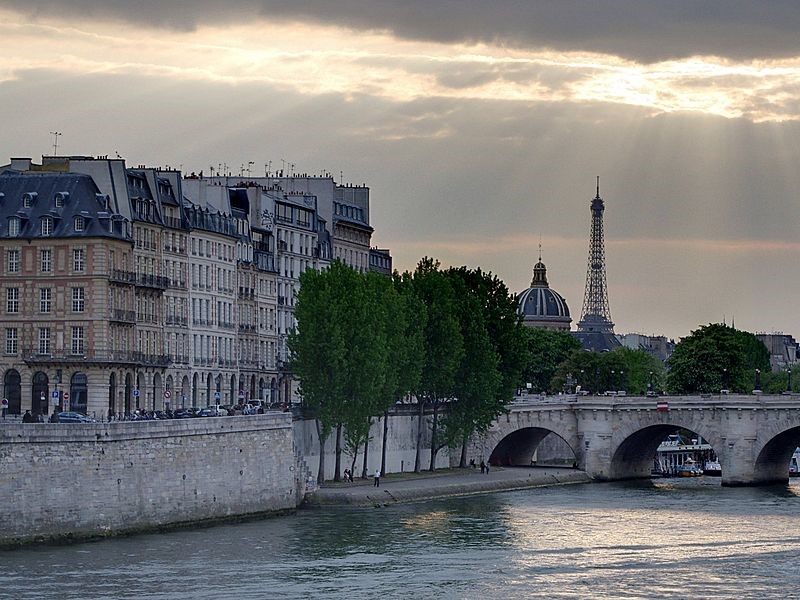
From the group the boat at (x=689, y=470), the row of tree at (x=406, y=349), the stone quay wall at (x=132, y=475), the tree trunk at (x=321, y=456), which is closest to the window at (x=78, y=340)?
the row of tree at (x=406, y=349)

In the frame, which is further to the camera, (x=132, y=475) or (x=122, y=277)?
(x=122, y=277)

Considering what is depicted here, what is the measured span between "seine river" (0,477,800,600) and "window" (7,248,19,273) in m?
21.6

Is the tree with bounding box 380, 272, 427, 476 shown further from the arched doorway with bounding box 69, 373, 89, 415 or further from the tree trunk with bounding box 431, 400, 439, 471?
the arched doorway with bounding box 69, 373, 89, 415

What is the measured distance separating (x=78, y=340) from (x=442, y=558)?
3308 centimetres

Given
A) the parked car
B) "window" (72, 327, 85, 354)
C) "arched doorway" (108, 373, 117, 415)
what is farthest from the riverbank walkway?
the parked car

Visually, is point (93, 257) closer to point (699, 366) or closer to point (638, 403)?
point (638, 403)

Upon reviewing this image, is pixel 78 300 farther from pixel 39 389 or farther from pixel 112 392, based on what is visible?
pixel 112 392

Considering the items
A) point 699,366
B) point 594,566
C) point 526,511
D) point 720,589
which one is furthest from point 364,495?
point 699,366

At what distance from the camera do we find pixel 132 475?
300ft

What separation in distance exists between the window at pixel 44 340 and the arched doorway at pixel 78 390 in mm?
2078

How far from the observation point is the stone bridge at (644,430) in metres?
138

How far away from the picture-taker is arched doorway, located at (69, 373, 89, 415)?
115m

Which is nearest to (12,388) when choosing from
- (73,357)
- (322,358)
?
(73,357)

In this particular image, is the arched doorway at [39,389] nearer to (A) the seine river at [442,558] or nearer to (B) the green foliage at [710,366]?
(A) the seine river at [442,558]
